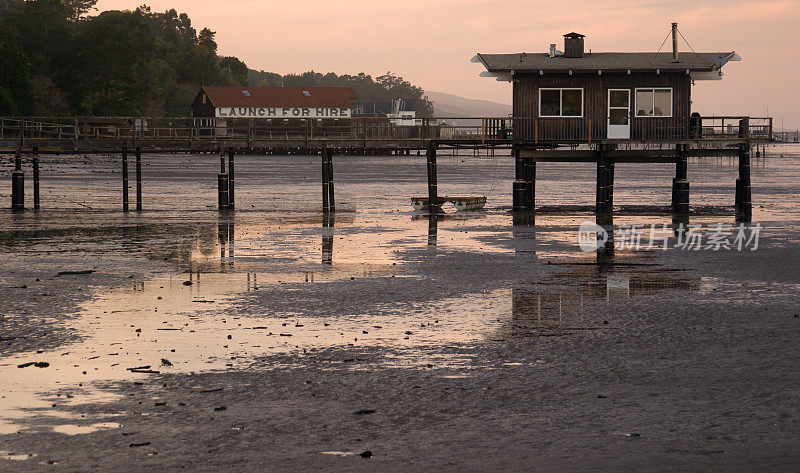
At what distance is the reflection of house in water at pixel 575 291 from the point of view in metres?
17.2

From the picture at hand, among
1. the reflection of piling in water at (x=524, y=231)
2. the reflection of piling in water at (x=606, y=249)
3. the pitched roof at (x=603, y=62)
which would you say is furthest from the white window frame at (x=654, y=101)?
the reflection of piling in water at (x=524, y=231)

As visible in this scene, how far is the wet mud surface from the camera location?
9852 mm

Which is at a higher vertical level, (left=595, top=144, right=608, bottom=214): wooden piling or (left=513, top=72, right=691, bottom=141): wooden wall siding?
(left=513, top=72, right=691, bottom=141): wooden wall siding

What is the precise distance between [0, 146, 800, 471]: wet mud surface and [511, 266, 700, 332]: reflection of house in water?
3.6 inches

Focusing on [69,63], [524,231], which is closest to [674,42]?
[524,231]

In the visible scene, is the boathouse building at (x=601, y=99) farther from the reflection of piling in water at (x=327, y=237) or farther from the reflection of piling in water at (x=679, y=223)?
the reflection of piling in water at (x=327, y=237)

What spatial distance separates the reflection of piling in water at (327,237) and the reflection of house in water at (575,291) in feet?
21.8

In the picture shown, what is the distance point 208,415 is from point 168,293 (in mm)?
9411

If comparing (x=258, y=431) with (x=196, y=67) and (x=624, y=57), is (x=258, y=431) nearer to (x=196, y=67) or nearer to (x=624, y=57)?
(x=624, y=57)

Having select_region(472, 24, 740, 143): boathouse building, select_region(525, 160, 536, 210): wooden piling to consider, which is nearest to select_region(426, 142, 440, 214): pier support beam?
select_region(472, 24, 740, 143): boathouse building

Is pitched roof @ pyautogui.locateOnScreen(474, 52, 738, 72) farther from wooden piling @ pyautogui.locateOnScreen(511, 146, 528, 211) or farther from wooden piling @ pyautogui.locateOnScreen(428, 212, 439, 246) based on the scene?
wooden piling @ pyautogui.locateOnScreen(428, 212, 439, 246)

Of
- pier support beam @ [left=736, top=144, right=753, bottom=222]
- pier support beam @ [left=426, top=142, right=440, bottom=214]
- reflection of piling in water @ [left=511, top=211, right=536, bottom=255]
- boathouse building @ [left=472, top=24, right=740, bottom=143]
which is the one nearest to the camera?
reflection of piling in water @ [left=511, top=211, right=536, bottom=255]

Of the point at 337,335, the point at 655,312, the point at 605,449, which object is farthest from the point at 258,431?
the point at 655,312

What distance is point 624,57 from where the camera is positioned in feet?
154
